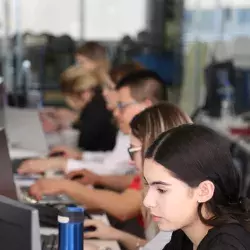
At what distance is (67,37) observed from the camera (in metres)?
8.80

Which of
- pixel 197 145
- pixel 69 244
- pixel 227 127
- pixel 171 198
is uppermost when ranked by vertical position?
pixel 197 145

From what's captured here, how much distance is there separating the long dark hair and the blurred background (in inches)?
245

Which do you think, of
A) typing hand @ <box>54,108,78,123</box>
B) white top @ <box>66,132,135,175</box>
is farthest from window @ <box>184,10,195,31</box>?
white top @ <box>66,132,135,175</box>

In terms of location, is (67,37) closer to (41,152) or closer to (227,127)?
(227,127)

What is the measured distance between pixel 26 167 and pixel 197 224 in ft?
6.48

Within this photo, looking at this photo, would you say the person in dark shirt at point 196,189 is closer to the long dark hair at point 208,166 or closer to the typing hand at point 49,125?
the long dark hair at point 208,166

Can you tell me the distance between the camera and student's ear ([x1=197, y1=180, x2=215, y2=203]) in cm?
161

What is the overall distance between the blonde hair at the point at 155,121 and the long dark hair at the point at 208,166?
17.7 inches

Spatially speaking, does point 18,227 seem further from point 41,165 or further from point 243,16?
point 243,16

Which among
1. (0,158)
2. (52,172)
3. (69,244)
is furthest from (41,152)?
(69,244)

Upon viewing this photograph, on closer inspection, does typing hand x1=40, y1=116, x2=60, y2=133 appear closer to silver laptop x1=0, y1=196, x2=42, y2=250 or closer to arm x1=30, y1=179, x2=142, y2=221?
arm x1=30, y1=179, x2=142, y2=221

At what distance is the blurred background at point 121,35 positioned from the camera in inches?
320

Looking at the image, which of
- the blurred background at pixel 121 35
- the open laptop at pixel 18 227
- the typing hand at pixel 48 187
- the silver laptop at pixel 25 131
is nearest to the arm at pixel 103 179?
the typing hand at pixel 48 187

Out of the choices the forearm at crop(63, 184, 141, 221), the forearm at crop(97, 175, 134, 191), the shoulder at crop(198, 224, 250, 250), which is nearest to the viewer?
the shoulder at crop(198, 224, 250, 250)
